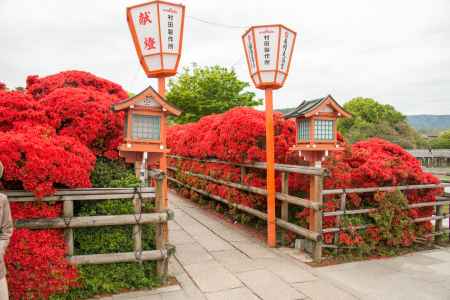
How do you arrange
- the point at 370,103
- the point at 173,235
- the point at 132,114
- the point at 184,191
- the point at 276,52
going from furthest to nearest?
the point at 370,103 → the point at 184,191 → the point at 173,235 → the point at 276,52 → the point at 132,114

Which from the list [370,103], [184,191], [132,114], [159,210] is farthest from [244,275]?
[370,103]

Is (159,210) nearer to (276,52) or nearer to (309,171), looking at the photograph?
(309,171)

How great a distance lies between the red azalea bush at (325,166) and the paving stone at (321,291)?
1096 mm

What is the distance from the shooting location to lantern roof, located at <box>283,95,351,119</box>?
5547 millimetres

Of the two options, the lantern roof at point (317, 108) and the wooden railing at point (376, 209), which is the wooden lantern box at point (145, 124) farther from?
the wooden railing at point (376, 209)

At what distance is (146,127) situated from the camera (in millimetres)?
4676

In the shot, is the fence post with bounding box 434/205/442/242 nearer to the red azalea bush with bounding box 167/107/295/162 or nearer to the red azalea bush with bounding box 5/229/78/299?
the red azalea bush with bounding box 167/107/295/162

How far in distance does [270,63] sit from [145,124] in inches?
101

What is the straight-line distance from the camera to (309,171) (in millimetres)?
5348

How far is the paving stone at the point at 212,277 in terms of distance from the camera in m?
4.45

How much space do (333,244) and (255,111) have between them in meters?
3.44

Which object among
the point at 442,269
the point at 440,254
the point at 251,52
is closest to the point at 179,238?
the point at 251,52

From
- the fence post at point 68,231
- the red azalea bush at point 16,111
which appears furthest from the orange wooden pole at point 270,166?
the red azalea bush at point 16,111

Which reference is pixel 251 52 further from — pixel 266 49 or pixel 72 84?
pixel 72 84
